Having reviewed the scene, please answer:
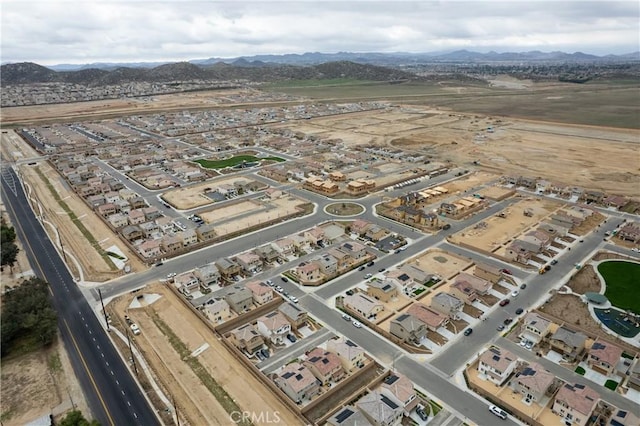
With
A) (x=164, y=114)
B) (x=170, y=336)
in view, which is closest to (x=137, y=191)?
(x=170, y=336)

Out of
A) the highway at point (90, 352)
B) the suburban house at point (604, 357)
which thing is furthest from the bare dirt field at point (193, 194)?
the suburban house at point (604, 357)

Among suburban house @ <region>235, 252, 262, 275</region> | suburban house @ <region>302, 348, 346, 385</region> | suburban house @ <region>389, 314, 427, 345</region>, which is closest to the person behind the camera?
suburban house @ <region>302, 348, 346, 385</region>

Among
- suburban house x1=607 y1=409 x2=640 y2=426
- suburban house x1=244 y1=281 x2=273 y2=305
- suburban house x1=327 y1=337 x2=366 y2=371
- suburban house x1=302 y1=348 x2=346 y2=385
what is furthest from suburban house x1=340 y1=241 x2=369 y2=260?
suburban house x1=607 y1=409 x2=640 y2=426

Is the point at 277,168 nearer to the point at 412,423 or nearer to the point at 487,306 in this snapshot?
the point at 487,306

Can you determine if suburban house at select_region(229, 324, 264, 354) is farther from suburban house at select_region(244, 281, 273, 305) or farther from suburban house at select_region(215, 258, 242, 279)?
suburban house at select_region(215, 258, 242, 279)

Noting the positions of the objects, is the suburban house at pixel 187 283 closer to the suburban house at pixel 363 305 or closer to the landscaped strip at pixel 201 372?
the landscaped strip at pixel 201 372

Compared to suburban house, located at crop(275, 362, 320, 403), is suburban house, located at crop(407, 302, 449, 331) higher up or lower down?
higher up
